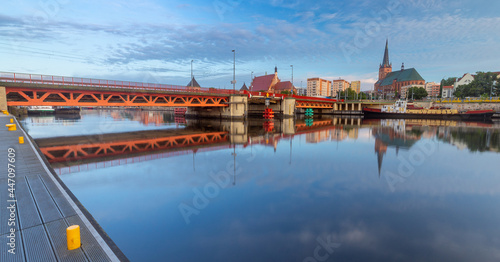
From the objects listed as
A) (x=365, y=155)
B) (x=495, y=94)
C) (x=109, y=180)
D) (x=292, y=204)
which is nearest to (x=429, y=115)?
(x=495, y=94)

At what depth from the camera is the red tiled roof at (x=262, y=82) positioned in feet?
402

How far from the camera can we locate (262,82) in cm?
12725

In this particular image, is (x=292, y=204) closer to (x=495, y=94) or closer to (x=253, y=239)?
(x=253, y=239)

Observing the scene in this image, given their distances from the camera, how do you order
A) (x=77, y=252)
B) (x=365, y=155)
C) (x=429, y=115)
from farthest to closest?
(x=429, y=115)
(x=365, y=155)
(x=77, y=252)

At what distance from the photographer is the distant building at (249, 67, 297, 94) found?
4815 inches

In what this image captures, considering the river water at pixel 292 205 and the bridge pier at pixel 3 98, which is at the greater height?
the bridge pier at pixel 3 98

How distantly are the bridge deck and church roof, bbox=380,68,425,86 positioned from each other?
552ft

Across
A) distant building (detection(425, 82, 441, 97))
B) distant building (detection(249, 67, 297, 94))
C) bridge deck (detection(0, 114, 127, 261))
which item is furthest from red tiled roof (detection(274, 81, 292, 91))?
distant building (detection(425, 82, 441, 97))

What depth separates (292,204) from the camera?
7734mm

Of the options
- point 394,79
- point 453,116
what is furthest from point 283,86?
point 453,116

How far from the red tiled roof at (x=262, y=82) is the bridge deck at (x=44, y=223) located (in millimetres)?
119023

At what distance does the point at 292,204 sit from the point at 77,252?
5.91m

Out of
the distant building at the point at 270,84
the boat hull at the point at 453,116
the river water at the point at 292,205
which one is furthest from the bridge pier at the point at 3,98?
the distant building at the point at 270,84

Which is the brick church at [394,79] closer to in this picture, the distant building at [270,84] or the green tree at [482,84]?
the green tree at [482,84]
